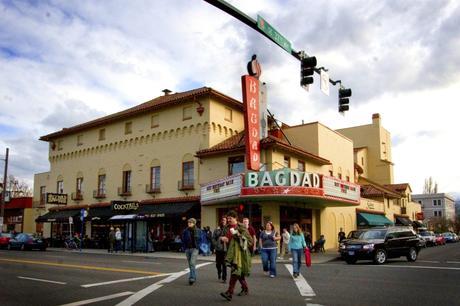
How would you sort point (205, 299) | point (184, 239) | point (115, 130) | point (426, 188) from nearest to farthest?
point (205, 299) < point (184, 239) < point (115, 130) < point (426, 188)

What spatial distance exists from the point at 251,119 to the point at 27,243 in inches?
768

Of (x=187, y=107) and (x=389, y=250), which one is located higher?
(x=187, y=107)

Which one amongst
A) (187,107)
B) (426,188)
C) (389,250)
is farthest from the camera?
(426,188)

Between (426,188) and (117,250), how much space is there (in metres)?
103

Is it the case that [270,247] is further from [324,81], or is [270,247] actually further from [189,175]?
[189,175]

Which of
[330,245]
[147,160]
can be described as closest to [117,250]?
[147,160]

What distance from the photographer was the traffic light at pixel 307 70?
42.3 ft

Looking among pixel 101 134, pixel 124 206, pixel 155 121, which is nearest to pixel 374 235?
pixel 124 206

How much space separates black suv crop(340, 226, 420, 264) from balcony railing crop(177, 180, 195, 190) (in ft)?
41.6

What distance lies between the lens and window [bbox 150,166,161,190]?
111ft

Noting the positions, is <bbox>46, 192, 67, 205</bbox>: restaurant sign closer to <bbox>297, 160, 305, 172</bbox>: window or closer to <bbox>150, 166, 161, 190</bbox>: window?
<bbox>150, 166, 161, 190</bbox>: window

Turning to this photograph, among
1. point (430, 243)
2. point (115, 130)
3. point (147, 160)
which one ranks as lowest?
point (430, 243)

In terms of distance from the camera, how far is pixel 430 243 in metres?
44.7

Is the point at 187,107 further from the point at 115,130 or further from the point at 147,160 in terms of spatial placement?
the point at 115,130
